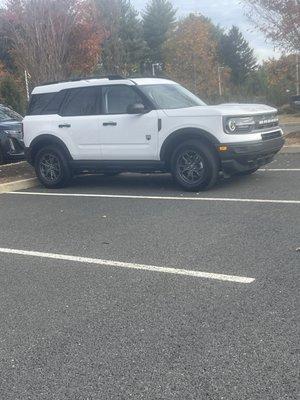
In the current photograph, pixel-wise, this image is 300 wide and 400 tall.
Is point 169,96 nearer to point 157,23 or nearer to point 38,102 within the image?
point 38,102

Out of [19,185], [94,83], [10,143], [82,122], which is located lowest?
[19,185]

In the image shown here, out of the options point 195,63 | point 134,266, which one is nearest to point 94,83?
point 134,266

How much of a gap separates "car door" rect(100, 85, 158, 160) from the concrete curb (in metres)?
1.95

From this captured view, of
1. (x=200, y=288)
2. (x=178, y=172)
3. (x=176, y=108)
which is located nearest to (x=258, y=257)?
(x=200, y=288)

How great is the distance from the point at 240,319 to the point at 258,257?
143 cm

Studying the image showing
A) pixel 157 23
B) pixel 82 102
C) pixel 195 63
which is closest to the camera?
pixel 82 102

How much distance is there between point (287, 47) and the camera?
559 inches

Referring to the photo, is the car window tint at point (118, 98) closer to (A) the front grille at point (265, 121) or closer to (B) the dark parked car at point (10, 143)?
(A) the front grille at point (265, 121)

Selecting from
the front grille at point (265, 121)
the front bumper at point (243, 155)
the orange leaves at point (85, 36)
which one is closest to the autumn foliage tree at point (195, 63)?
the orange leaves at point (85, 36)

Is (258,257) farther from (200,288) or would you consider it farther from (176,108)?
(176,108)

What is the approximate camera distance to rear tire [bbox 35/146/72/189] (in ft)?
33.0

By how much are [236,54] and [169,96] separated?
2638 inches

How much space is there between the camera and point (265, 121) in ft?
29.3

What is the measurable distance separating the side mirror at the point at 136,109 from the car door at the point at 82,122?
29.2 inches
